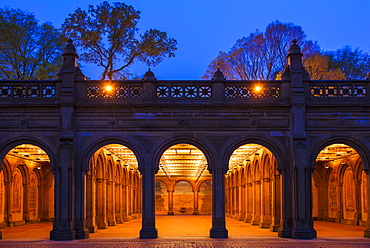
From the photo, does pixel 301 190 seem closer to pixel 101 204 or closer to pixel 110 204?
pixel 101 204

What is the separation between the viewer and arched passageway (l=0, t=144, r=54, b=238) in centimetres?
2841

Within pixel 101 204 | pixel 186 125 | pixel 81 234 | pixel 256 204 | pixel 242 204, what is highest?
pixel 186 125

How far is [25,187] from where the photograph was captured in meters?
31.5

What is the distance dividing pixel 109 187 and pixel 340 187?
1346cm

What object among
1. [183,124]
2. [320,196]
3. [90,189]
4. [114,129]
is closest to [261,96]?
[183,124]

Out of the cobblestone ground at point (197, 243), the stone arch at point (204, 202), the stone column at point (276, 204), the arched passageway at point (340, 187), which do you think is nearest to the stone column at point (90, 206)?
the cobblestone ground at point (197, 243)

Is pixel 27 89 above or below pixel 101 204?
above

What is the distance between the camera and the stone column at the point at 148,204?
21.1 metres

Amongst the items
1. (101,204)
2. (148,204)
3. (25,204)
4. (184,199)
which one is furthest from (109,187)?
(184,199)

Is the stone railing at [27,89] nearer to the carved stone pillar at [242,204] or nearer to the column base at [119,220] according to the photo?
the column base at [119,220]

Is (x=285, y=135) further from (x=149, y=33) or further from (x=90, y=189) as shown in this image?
(x=149, y=33)

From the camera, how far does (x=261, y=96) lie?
72.2 ft

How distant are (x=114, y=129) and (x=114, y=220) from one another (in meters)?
9.04

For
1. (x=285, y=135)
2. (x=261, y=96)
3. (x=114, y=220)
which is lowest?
(x=114, y=220)
